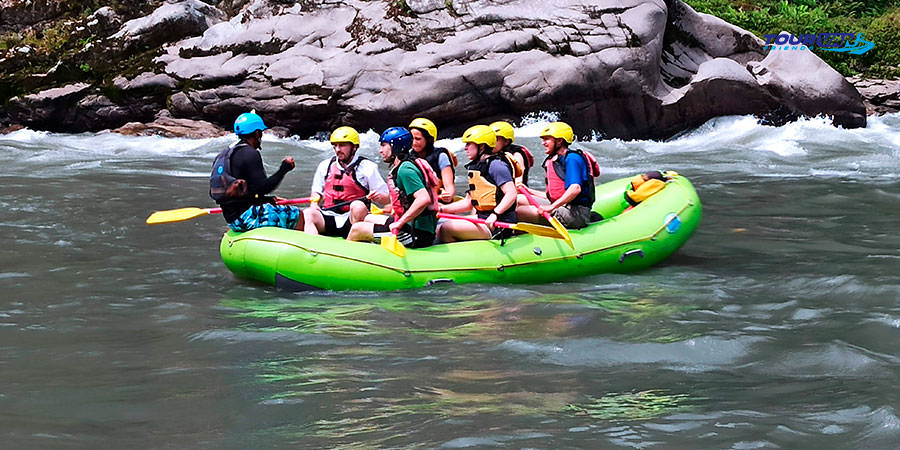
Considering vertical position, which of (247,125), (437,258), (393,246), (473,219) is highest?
(247,125)

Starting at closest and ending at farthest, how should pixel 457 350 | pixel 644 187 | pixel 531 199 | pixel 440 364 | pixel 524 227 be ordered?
1. pixel 440 364
2. pixel 457 350
3. pixel 524 227
4. pixel 531 199
5. pixel 644 187

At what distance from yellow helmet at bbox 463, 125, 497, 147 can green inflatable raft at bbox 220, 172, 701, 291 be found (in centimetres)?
68

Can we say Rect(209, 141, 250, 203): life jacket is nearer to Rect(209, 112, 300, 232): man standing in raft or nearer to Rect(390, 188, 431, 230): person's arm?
Rect(209, 112, 300, 232): man standing in raft

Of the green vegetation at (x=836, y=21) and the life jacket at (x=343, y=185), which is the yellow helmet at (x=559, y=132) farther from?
the green vegetation at (x=836, y=21)

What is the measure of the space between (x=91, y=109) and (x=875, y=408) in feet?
50.7

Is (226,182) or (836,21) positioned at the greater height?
(836,21)

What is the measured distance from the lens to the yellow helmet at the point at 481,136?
21.7 ft

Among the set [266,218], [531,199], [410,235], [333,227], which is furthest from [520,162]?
[266,218]

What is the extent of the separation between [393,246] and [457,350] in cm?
166

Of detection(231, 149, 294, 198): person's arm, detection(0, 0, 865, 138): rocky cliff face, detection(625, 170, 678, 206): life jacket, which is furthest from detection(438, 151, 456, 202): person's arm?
detection(0, 0, 865, 138): rocky cliff face

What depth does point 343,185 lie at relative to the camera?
6941mm

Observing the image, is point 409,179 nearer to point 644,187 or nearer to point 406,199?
point 406,199

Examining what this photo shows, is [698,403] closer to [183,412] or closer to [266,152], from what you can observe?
[183,412]

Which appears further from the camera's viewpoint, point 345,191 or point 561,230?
point 345,191
